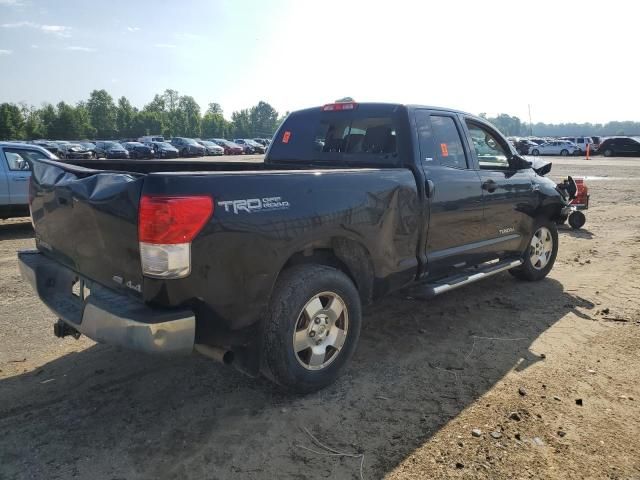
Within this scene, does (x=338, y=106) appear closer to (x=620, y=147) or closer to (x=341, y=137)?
(x=341, y=137)

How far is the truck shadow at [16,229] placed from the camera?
364 inches

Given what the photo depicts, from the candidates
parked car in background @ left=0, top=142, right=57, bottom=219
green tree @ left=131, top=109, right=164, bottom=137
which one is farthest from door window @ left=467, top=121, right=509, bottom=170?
green tree @ left=131, top=109, right=164, bottom=137

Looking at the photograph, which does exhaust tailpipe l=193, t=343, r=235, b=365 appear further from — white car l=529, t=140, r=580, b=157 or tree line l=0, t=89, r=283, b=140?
tree line l=0, t=89, r=283, b=140

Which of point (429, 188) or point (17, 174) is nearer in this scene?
point (429, 188)

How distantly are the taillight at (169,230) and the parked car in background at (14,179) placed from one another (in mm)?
7959

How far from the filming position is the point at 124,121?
10319cm

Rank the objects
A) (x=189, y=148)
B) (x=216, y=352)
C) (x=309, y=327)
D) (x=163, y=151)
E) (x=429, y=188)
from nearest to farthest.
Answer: (x=216, y=352)
(x=309, y=327)
(x=429, y=188)
(x=163, y=151)
(x=189, y=148)

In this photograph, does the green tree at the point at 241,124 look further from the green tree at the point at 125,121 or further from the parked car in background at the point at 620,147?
the parked car in background at the point at 620,147

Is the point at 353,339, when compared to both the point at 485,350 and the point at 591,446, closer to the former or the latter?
the point at 485,350

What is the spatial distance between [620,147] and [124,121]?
91706mm

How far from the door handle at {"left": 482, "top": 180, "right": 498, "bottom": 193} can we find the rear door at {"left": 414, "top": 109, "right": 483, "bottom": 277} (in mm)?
101

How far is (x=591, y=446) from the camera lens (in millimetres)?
2936

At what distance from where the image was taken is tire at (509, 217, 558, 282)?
19.7ft

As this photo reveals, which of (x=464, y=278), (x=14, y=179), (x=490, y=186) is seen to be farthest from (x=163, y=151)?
(x=464, y=278)
